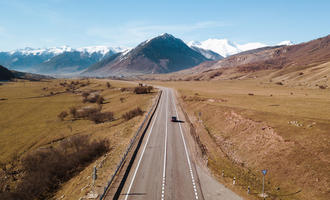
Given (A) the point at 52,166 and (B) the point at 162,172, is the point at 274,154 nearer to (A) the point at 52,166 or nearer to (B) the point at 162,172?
(B) the point at 162,172

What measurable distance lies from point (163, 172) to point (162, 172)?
13 centimetres

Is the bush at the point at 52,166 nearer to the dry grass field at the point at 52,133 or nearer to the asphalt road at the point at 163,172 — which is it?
the dry grass field at the point at 52,133

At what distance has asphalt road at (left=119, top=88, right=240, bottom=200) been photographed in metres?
19.3

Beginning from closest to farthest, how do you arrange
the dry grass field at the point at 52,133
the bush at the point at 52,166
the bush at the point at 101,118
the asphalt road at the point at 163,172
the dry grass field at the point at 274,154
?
the asphalt road at the point at 163,172 < the dry grass field at the point at 274,154 < the dry grass field at the point at 52,133 < the bush at the point at 52,166 < the bush at the point at 101,118

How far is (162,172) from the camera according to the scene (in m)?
23.5

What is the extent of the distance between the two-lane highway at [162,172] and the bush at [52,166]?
9.39 meters

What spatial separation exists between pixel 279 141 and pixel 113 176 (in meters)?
24.6

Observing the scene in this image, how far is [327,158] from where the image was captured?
22.5 meters

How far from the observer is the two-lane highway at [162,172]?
763 inches

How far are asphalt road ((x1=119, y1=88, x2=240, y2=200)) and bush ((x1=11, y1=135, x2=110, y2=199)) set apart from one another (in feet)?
30.6

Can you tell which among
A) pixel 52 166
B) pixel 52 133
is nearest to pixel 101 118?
pixel 52 133

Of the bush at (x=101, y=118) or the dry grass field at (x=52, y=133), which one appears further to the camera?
the bush at (x=101, y=118)

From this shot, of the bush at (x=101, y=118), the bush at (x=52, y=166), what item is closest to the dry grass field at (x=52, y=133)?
the bush at (x=101, y=118)

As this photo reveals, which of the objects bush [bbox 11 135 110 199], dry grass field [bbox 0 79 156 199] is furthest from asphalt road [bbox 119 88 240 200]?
bush [bbox 11 135 110 199]
